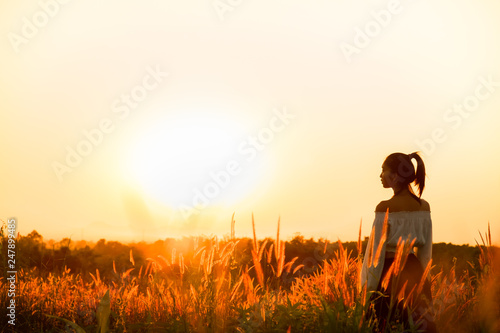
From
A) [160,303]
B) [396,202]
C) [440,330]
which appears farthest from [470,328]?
[160,303]

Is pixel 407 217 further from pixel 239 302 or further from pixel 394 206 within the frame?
pixel 239 302

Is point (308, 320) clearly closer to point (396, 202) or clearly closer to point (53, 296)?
point (396, 202)

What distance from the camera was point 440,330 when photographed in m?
5.02

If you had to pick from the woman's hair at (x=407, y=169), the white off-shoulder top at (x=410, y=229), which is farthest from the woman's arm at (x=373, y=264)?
the woman's hair at (x=407, y=169)

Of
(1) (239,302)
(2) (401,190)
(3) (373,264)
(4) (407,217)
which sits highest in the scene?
(2) (401,190)

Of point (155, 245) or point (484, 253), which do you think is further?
point (155, 245)

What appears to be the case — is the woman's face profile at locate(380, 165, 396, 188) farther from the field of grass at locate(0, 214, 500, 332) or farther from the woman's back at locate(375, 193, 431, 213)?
the field of grass at locate(0, 214, 500, 332)

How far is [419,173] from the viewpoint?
15.8 feet

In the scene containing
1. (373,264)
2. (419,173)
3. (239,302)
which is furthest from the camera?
(419,173)

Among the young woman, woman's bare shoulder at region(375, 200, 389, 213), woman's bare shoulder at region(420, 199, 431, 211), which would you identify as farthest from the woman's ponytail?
woman's bare shoulder at region(375, 200, 389, 213)

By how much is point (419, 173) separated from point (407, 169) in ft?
0.49

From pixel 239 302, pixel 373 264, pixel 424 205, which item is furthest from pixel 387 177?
pixel 239 302

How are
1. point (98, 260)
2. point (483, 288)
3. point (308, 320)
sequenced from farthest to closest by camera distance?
point (98, 260), point (483, 288), point (308, 320)

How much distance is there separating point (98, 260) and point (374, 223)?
10592 millimetres
